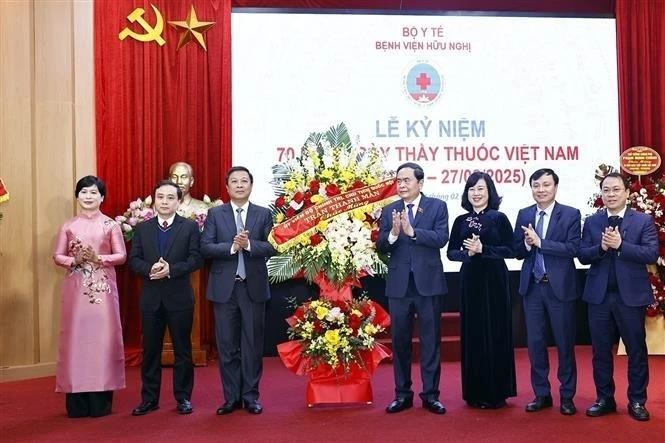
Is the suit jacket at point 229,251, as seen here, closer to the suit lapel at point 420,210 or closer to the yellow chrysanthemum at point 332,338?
the yellow chrysanthemum at point 332,338

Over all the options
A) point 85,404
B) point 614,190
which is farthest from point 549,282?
point 85,404

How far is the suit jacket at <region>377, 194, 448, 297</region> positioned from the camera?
436 centimetres

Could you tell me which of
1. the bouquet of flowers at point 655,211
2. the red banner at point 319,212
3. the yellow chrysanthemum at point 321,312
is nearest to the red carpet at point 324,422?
the yellow chrysanthemum at point 321,312

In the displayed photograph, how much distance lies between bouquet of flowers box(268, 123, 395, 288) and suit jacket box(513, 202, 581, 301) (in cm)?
91

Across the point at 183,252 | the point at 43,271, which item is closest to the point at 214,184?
the point at 43,271

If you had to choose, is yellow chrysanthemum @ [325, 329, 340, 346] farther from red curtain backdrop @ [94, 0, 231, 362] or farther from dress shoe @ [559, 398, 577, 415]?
red curtain backdrop @ [94, 0, 231, 362]

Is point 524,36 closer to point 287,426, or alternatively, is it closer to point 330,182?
point 330,182

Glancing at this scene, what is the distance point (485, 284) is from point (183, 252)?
1.80 metres

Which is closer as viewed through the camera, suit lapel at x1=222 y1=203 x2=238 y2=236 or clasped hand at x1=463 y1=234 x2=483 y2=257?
clasped hand at x1=463 y1=234 x2=483 y2=257

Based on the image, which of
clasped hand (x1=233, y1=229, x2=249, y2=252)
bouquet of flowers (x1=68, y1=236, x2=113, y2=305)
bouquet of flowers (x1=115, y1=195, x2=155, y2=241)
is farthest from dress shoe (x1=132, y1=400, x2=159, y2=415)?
bouquet of flowers (x1=115, y1=195, x2=155, y2=241)

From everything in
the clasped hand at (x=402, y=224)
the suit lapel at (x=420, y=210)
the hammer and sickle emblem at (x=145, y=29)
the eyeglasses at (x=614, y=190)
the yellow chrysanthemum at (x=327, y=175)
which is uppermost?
the hammer and sickle emblem at (x=145, y=29)

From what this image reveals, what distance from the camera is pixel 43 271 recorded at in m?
5.82

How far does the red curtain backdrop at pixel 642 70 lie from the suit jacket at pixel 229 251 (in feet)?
13.6

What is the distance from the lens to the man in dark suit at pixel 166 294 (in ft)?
14.6
